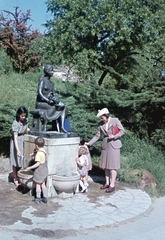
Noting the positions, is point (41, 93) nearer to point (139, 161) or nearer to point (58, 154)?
point (58, 154)

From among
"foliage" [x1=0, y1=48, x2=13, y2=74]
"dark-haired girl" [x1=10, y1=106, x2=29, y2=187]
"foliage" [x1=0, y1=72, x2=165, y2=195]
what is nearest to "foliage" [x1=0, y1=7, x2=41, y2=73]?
"foliage" [x1=0, y1=48, x2=13, y2=74]

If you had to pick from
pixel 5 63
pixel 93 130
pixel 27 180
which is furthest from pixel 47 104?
pixel 5 63

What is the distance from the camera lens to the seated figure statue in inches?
245

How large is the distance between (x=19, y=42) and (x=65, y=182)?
15.0 meters

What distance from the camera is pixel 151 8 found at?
13820 millimetres

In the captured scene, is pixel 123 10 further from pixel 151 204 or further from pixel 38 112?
pixel 151 204

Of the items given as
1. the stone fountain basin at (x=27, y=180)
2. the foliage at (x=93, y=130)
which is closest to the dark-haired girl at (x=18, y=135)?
the stone fountain basin at (x=27, y=180)

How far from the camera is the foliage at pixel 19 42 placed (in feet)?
61.1

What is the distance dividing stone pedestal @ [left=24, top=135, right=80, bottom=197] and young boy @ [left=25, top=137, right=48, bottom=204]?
294 millimetres

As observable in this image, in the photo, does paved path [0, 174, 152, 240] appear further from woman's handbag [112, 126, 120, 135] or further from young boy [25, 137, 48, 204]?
woman's handbag [112, 126, 120, 135]

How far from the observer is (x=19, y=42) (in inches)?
755

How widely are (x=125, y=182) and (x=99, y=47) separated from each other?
28.2 ft

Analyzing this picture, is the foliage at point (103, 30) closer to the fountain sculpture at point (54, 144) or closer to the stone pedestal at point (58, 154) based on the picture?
the fountain sculpture at point (54, 144)

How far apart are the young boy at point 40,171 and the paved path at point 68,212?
17 centimetres
